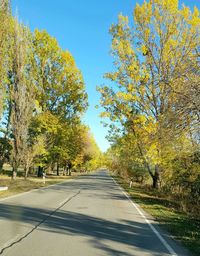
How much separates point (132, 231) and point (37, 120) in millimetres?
27906

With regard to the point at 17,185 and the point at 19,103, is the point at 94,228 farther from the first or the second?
the point at 19,103

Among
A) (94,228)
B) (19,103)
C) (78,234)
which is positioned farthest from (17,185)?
(78,234)

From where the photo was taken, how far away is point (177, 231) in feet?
33.1

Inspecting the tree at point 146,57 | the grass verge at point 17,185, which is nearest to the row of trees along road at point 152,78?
the tree at point 146,57

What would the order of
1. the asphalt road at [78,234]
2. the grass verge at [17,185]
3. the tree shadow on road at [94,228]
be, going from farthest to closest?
the grass verge at [17,185]
the tree shadow on road at [94,228]
the asphalt road at [78,234]

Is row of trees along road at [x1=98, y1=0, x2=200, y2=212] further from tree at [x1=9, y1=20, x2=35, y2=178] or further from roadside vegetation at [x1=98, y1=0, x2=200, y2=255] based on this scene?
tree at [x1=9, y1=20, x2=35, y2=178]

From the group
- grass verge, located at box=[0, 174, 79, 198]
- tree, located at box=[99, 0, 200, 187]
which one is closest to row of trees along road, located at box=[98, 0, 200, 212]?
tree, located at box=[99, 0, 200, 187]

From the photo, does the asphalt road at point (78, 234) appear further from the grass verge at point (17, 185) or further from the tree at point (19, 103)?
the tree at point (19, 103)

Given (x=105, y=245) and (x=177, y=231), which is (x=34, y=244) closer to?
(x=105, y=245)

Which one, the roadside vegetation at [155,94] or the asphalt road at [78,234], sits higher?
the roadside vegetation at [155,94]

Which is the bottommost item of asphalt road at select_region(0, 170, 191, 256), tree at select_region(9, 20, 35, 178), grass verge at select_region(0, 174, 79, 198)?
asphalt road at select_region(0, 170, 191, 256)

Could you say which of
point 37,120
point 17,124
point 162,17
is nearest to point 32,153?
point 17,124

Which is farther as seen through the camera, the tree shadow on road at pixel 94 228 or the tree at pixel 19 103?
the tree at pixel 19 103

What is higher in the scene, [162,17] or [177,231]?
[162,17]
